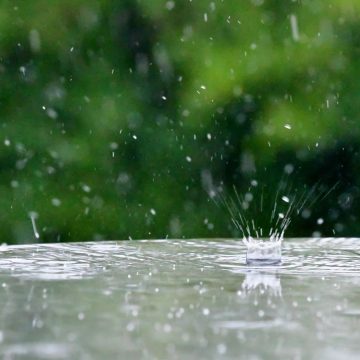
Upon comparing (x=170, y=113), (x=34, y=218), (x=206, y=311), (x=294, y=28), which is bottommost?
(x=206, y=311)

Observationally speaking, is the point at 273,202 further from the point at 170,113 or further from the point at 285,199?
the point at 170,113

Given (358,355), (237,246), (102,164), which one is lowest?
(358,355)

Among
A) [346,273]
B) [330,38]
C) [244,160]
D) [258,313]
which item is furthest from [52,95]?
[258,313]

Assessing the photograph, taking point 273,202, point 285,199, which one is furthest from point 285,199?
point 273,202

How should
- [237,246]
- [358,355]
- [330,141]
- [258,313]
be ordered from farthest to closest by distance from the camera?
1. [330,141]
2. [237,246]
3. [258,313]
4. [358,355]

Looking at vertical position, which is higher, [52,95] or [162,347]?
[52,95]

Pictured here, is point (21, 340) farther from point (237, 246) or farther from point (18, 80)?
point (18, 80)

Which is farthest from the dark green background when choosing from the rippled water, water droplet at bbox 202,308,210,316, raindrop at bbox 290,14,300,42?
water droplet at bbox 202,308,210,316

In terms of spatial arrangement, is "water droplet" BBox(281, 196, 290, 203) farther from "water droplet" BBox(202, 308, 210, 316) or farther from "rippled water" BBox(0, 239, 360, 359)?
"water droplet" BBox(202, 308, 210, 316)
